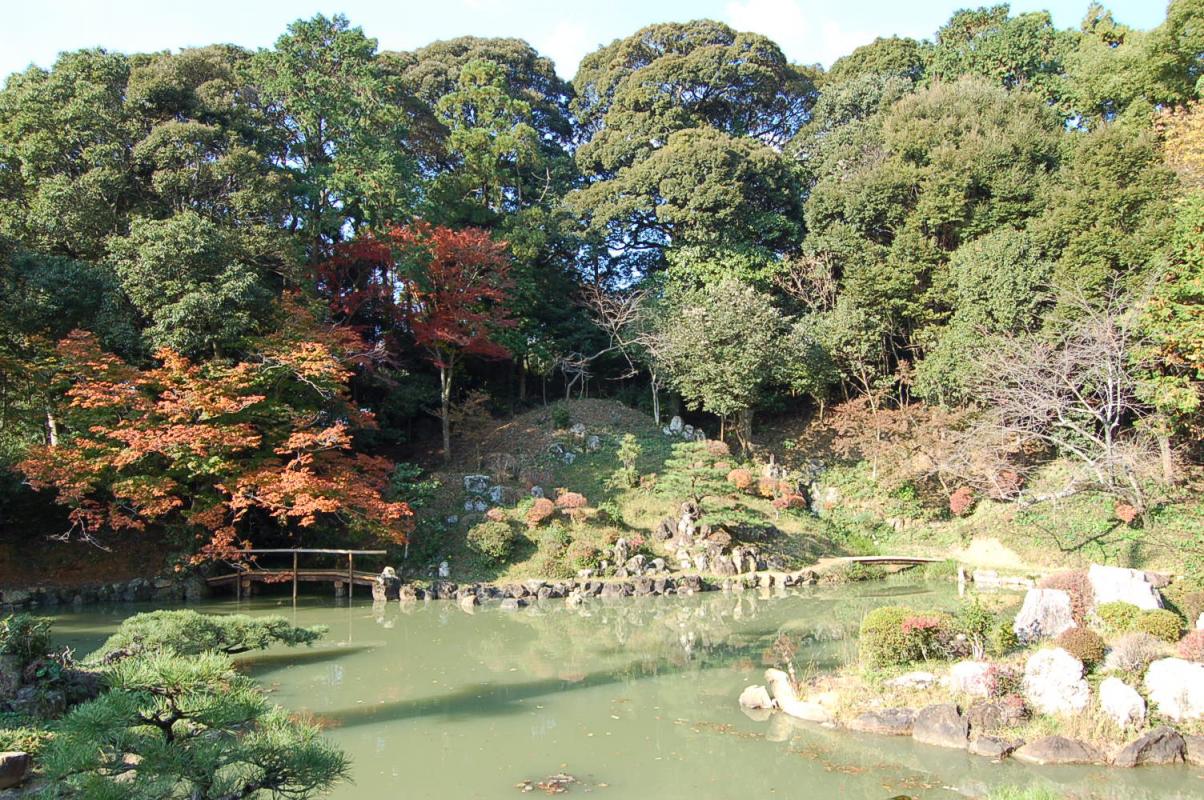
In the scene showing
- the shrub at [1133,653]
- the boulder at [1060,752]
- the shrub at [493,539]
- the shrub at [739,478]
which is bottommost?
the boulder at [1060,752]

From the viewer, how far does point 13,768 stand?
5328 mm

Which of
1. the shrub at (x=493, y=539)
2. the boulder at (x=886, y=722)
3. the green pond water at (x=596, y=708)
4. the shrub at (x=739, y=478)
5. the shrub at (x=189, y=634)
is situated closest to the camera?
the green pond water at (x=596, y=708)

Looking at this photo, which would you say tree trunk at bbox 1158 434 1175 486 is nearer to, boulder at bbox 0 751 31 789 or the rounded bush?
the rounded bush

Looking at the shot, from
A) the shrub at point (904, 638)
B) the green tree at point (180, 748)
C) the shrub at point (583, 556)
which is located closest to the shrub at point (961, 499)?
the shrub at point (583, 556)

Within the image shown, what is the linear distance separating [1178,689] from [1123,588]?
99.8 inches

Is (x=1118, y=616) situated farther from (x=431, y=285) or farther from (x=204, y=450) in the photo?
(x=431, y=285)

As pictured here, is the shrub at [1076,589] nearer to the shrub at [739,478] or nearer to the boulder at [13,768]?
the shrub at [739,478]

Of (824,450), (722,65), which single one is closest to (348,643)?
(824,450)

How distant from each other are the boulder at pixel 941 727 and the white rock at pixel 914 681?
57 cm

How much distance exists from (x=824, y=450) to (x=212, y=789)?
58.4 ft

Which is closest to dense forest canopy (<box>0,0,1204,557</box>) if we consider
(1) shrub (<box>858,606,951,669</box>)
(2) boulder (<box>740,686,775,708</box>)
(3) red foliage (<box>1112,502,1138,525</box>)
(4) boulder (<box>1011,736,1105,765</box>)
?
(3) red foliage (<box>1112,502,1138,525</box>)

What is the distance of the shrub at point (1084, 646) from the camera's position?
7.26 meters

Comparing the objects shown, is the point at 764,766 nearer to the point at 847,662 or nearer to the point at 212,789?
the point at 847,662

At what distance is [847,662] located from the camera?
867cm
